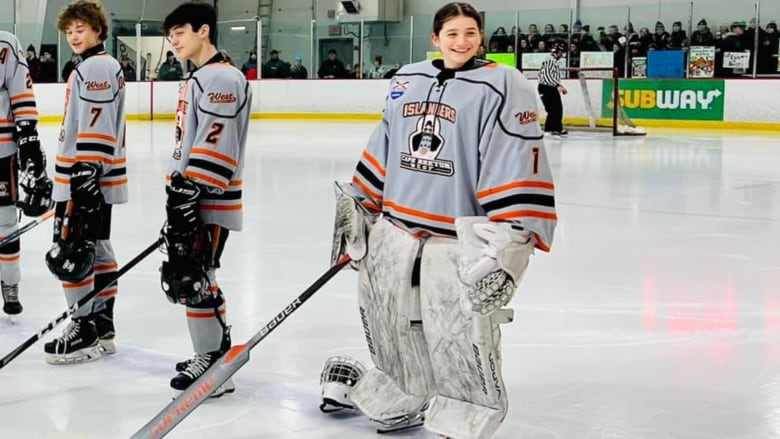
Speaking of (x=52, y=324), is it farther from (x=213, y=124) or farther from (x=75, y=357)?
(x=213, y=124)

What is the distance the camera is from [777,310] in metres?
4.17

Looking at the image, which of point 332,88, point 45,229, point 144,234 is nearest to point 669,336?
point 144,234

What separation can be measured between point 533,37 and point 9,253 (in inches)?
563

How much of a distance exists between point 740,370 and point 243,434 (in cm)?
161

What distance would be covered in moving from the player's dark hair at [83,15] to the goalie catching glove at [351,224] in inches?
45.1

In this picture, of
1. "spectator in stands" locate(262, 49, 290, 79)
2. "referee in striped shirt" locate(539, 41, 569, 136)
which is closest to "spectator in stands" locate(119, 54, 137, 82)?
"spectator in stands" locate(262, 49, 290, 79)

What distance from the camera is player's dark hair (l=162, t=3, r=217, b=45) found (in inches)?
113

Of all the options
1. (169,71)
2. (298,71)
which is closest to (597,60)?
(298,71)

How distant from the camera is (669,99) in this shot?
16172mm

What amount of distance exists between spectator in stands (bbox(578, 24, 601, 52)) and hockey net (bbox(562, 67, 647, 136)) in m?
0.54

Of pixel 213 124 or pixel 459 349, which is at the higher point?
pixel 213 124

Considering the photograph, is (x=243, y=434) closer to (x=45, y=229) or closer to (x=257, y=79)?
(x=45, y=229)

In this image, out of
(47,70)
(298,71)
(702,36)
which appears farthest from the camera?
(298,71)

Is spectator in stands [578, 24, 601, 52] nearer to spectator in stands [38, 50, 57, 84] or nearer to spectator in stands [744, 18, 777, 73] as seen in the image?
spectator in stands [744, 18, 777, 73]
